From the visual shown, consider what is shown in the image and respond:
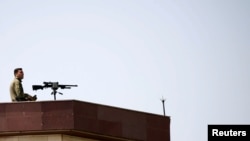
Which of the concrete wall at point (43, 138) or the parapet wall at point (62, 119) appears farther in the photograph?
the concrete wall at point (43, 138)

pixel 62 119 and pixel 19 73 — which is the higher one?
pixel 19 73

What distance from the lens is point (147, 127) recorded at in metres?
30.2

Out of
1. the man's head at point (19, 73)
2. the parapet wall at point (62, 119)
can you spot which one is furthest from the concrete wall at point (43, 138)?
the man's head at point (19, 73)

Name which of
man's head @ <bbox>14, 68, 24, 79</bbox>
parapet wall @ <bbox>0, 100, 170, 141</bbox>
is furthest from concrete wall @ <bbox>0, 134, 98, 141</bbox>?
man's head @ <bbox>14, 68, 24, 79</bbox>

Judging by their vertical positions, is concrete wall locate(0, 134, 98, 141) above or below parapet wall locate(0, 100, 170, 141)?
below

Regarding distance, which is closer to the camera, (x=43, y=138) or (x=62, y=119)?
(x=62, y=119)

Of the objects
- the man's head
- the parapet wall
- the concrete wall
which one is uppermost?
the man's head

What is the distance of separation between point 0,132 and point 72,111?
251 centimetres

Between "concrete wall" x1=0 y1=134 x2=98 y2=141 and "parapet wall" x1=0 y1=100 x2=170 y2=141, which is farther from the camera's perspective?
"concrete wall" x1=0 y1=134 x2=98 y2=141

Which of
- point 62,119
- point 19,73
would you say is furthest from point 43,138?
point 19,73

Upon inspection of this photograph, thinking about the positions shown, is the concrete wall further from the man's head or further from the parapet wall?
the man's head

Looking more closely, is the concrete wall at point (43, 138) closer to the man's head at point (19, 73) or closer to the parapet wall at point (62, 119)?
the parapet wall at point (62, 119)

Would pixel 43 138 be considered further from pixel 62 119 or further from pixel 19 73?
pixel 19 73

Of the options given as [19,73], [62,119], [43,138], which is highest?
[19,73]
